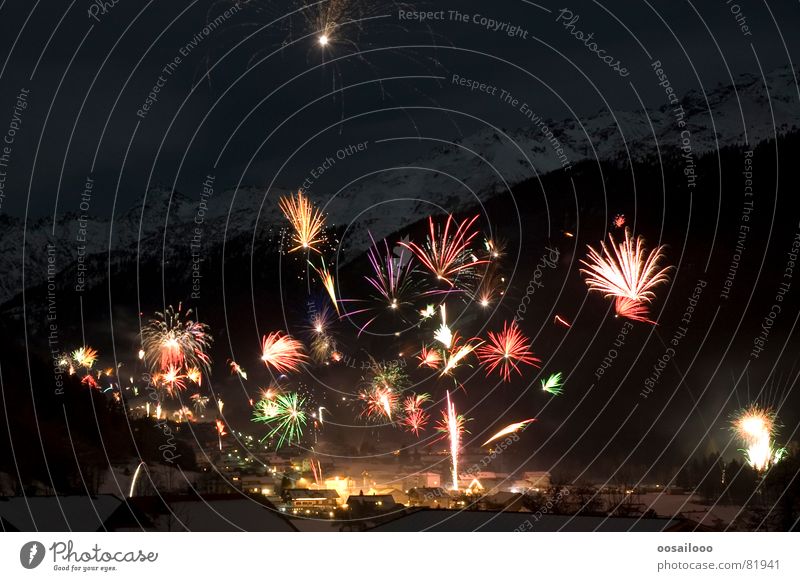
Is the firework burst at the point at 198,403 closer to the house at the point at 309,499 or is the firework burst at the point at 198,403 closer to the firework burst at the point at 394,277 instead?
the firework burst at the point at 394,277

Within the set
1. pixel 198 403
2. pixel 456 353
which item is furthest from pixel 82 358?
pixel 198 403

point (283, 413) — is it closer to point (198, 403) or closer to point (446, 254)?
point (446, 254)

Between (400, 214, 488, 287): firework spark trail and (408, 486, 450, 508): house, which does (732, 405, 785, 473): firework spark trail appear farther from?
(400, 214, 488, 287): firework spark trail

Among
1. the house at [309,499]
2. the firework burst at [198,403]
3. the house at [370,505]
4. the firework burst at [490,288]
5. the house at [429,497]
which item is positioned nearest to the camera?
the house at [370,505]

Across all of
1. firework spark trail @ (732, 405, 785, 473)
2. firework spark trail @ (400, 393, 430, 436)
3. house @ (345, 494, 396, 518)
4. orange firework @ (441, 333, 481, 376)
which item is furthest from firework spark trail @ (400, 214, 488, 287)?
firework spark trail @ (732, 405, 785, 473)

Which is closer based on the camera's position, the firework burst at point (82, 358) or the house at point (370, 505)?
the house at point (370, 505)

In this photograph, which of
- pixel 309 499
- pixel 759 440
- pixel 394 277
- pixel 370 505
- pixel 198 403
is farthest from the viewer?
pixel 198 403

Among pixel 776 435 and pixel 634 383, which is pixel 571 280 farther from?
pixel 776 435

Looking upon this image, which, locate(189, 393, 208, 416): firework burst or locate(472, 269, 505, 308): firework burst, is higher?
locate(472, 269, 505, 308): firework burst

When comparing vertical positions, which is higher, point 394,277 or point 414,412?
point 394,277

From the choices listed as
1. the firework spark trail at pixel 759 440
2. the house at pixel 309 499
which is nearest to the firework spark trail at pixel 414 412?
the house at pixel 309 499
